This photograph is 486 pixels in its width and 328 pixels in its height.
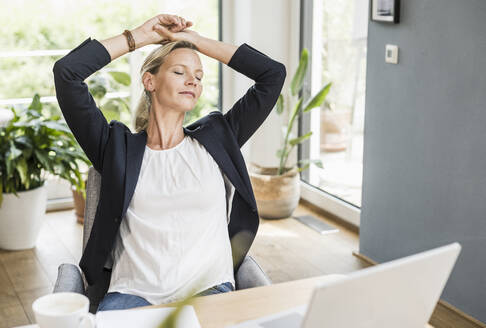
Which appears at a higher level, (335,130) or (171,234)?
(171,234)

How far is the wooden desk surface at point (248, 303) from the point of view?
1490mm

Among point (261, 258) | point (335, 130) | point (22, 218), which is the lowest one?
point (261, 258)

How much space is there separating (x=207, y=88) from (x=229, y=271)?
296 cm

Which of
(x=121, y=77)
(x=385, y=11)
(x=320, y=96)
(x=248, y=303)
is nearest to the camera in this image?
(x=248, y=303)

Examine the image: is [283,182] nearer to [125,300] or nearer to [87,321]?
[125,300]

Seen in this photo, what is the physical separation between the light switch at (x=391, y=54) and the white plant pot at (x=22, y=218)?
195cm

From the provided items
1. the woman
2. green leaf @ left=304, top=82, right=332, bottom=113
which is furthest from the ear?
green leaf @ left=304, top=82, right=332, bottom=113

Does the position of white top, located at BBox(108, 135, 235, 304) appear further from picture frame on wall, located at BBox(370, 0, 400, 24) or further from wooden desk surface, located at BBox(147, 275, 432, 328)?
picture frame on wall, located at BBox(370, 0, 400, 24)

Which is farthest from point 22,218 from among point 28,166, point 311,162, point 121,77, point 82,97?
A: point 82,97

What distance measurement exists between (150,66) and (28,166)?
175 centimetres

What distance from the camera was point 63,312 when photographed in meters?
1.27

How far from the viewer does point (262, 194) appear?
413 cm

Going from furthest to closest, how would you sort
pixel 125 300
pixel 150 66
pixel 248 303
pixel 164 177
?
A: pixel 150 66 < pixel 164 177 < pixel 125 300 < pixel 248 303

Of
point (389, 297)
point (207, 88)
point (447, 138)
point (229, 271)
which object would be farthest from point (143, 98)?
point (207, 88)
